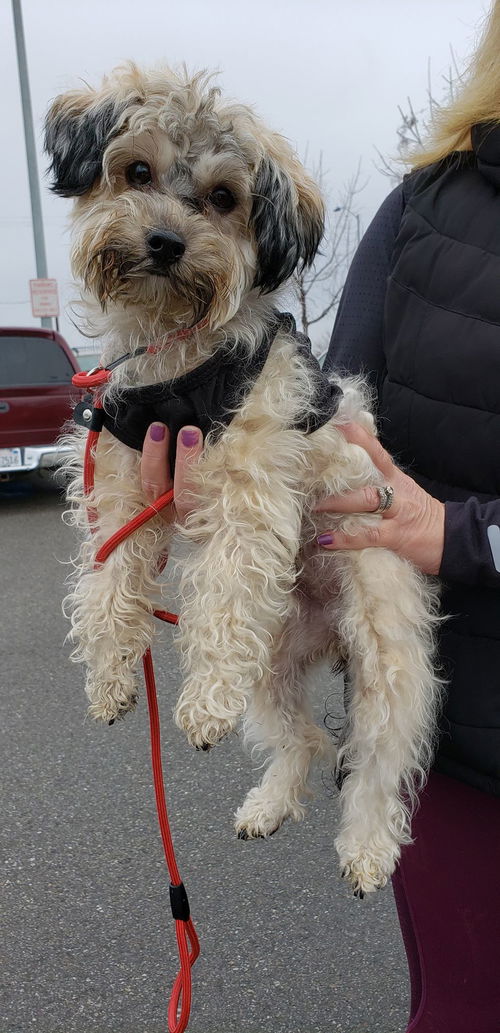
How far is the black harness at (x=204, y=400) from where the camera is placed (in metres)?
1.96

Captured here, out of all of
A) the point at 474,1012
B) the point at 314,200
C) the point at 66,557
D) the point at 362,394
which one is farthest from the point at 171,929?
the point at 66,557

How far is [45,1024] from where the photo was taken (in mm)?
2777

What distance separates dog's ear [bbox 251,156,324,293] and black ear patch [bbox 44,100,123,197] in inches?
13.6

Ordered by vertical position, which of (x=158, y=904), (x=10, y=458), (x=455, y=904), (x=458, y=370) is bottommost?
(x=10, y=458)

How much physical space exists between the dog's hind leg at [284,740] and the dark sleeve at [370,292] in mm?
836

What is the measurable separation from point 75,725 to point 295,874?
1723 mm

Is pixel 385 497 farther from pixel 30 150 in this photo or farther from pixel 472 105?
pixel 30 150

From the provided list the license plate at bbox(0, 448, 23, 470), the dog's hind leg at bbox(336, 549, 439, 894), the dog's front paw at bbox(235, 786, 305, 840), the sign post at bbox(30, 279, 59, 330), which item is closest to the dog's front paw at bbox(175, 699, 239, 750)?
the dog's hind leg at bbox(336, 549, 439, 894)

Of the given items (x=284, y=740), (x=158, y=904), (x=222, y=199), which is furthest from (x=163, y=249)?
(x=158, y=904)

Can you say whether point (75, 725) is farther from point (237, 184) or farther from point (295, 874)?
point (237, 184)

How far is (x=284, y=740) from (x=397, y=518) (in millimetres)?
990

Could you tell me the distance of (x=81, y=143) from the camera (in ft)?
6.61

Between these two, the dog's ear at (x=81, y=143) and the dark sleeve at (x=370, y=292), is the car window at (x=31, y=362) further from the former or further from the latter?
the dark sleeve at (x=370, y=292)

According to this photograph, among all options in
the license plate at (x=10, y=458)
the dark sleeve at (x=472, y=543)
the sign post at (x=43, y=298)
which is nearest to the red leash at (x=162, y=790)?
the dark sleeve at (x=472, y=543)
